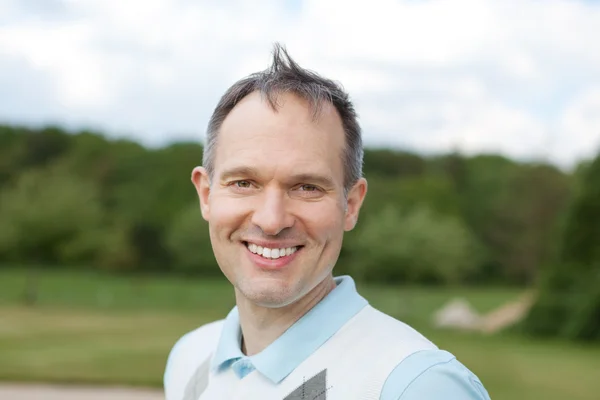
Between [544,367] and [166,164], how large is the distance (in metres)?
25.9

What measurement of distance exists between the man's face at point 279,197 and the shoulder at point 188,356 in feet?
1.54

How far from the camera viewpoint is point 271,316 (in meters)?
1.88

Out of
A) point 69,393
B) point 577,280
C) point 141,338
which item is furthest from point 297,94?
point 577,280

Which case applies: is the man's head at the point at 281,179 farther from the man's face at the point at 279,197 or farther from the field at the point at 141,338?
the field at the point at 141,338

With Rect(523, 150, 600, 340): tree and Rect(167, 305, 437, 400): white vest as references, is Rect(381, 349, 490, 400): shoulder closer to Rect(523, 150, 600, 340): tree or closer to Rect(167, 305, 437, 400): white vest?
Rect(167, 305, 437, 400): white vest

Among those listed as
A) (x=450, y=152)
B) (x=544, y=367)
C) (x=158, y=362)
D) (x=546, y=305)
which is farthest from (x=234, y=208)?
(x=450, y=152)

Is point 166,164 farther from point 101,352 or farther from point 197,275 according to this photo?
point 101,352

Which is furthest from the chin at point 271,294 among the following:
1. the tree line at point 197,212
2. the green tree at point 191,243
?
the green tree at point 191,243

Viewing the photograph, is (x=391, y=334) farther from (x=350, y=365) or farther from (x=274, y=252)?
(x=274, y=252)

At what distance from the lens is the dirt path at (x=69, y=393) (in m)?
9.46

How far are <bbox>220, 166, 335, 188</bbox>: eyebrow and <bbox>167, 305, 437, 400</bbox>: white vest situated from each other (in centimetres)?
33

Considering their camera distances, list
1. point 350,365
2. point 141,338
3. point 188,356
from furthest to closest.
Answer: point 141,338
point 188,356
point 350,365

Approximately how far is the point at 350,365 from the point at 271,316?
0.94 ft

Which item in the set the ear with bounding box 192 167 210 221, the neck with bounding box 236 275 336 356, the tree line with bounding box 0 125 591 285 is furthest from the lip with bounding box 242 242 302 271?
the tree line with bounding box 0 125 591 285
